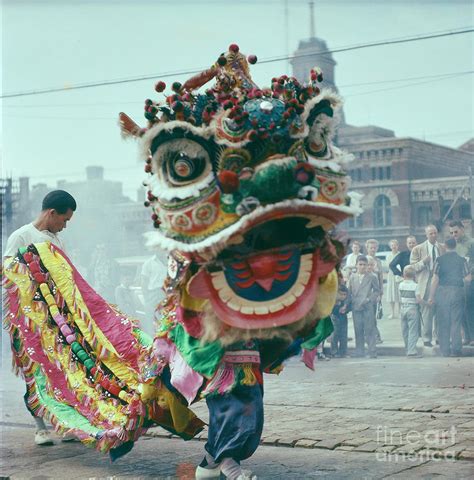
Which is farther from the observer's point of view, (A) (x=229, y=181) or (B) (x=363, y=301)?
(B) (x=363, y=301)

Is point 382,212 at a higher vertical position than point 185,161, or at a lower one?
higher

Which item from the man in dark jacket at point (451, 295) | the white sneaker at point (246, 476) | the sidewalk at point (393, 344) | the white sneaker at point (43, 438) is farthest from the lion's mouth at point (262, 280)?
the sidewalk at point (393, 344)

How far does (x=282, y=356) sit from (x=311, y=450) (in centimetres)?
96

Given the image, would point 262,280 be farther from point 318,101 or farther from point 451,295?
point 451,295

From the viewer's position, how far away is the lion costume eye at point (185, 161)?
16.0ft

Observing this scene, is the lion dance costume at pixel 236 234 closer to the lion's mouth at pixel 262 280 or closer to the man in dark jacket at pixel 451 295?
the lion's mouth at pixel 262 280

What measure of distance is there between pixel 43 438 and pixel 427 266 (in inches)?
265

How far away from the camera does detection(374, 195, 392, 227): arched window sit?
22219 millimetres

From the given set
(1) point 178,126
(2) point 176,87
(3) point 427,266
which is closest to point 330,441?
(1) point 178,126

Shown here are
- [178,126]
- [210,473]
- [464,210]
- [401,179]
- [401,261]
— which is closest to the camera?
[178,126]

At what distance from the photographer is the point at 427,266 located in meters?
12.2

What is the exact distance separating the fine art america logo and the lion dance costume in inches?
35.4

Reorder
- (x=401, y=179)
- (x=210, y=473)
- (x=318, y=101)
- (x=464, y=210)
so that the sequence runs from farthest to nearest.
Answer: (x=401, y=179) < (x=464, y=210) < (x=210, y=473) < (x=318, y=101)

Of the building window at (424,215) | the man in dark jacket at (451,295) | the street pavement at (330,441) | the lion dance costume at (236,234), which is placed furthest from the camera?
the building window at (424,215)
